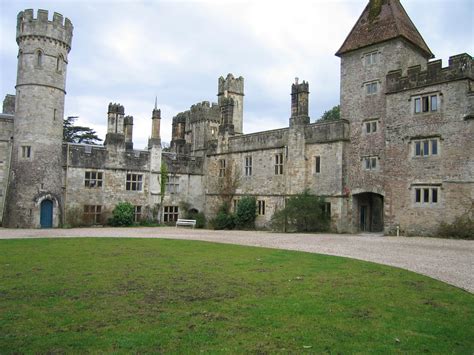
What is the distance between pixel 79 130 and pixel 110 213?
2391cm

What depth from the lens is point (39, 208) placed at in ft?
86.9

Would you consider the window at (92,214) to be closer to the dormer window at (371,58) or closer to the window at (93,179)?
the window at (93,179)

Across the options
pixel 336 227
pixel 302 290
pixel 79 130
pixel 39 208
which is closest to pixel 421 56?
pixel 336 227

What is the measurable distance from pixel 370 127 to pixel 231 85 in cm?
2268

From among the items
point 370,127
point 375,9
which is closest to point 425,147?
point 370,127

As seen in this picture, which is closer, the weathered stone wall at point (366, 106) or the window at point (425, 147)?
the window at point (425, 147)

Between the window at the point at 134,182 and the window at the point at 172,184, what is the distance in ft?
7.46

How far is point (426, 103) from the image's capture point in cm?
2097

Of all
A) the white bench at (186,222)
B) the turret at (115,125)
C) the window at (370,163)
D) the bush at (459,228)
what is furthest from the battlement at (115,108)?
the bush at (459,228)

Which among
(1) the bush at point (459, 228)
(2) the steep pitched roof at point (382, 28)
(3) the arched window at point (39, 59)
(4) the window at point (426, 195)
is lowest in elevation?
(1) the bush at point (459, 228)

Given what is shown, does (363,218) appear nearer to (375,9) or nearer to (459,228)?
(459,228)

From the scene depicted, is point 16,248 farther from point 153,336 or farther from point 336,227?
point 336,227

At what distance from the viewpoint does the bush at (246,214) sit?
2842 cm

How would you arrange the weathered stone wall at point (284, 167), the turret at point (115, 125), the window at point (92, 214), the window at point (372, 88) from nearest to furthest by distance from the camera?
the window at point (372, 88), the weathered stone wall at point (284, 167), the window at point (92, 214), the turret at point (115, 125)
